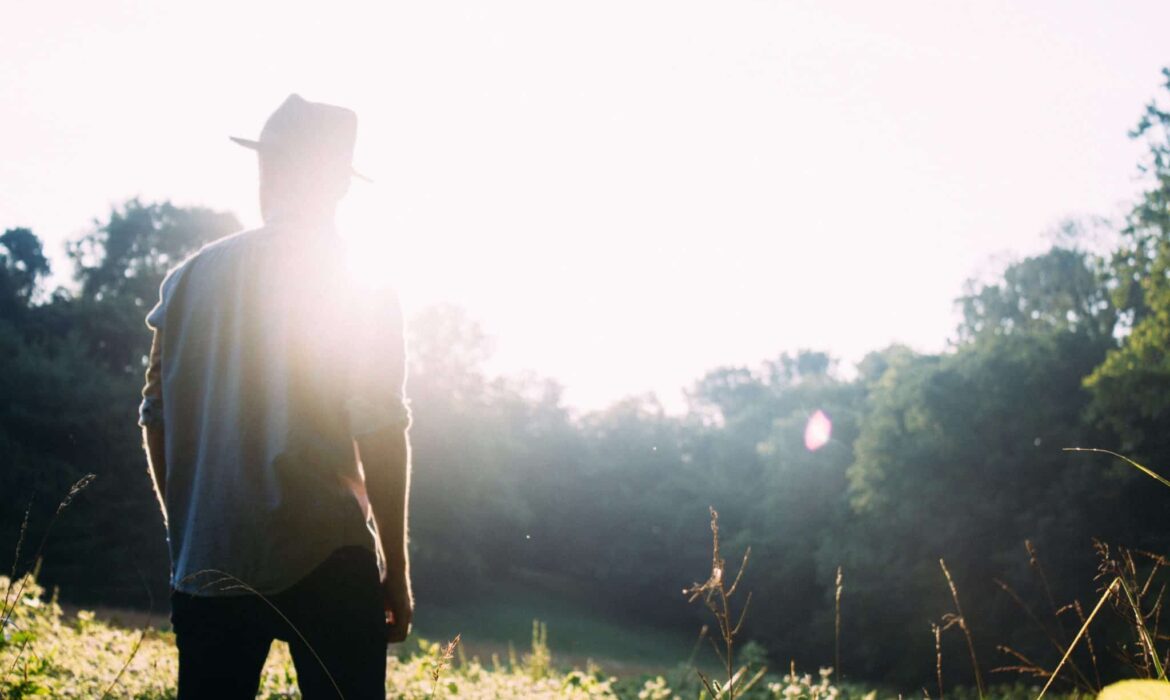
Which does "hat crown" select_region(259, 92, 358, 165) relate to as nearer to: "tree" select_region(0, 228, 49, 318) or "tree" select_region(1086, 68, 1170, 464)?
"tree" select_region(1086, 68, 1170, 464)

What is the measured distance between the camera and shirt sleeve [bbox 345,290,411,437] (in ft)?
5.57

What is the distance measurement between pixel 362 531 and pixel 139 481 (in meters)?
27.1

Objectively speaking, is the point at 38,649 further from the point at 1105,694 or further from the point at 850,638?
the point at 850,638

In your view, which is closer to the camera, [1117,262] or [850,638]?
[1117,262]

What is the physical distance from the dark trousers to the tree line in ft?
49.5

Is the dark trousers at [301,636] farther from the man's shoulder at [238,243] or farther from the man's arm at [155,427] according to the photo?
the man's shoulder at [238,243]

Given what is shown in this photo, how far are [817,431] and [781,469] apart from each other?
2.91 metres

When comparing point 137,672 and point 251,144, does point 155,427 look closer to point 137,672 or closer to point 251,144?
point 251,144

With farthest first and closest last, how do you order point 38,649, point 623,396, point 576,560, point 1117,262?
1. point 623,396
2. point 576,560
3. point 1117,262
4. point 38,649

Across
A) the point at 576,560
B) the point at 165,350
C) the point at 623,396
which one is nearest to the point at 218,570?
the point at 165,350

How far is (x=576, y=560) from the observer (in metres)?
40.6

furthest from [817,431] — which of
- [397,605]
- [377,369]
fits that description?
[377,369]

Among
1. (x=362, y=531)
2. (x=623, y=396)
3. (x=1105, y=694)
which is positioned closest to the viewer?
(x=1105, y=694)

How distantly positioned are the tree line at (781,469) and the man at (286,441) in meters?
14.9
